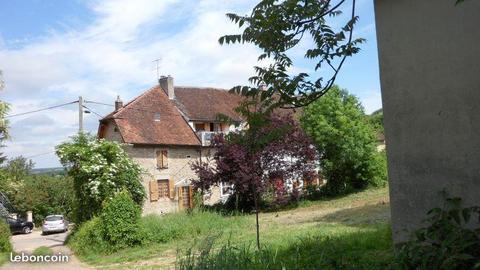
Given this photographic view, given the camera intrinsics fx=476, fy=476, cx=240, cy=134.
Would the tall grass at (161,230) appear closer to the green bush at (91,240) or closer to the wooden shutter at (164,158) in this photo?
the green bush at (91,240)

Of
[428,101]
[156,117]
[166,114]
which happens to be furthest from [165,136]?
[428,101]

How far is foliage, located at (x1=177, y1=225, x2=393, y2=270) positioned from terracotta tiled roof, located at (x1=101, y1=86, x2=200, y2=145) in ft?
76.4

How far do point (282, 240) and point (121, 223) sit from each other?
755 centimetres

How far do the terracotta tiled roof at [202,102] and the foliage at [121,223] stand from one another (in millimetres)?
17628

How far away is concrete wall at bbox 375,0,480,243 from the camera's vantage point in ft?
17.6

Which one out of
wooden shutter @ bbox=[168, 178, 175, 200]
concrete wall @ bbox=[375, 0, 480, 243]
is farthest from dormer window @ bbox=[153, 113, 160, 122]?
concrete wall @ bbox=[375, 0, 480, 243]

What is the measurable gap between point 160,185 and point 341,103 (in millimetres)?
12832

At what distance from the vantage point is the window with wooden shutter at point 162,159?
3133 cm

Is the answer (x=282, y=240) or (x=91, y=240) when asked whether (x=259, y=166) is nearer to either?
(x=91, y=240)

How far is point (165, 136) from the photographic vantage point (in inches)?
1258

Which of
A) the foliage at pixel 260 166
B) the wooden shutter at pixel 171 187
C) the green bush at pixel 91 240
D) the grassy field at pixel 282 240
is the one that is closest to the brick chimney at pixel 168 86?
the wooden shutter at pixel 171 187

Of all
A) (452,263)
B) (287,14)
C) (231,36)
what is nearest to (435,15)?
(287,14)

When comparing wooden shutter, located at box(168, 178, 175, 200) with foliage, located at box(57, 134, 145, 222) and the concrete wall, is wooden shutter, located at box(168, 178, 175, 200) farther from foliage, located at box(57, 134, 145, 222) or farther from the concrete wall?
the concrete wall

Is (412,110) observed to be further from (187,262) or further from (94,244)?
(94,244)
